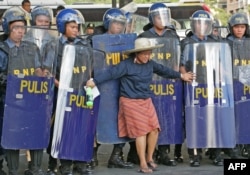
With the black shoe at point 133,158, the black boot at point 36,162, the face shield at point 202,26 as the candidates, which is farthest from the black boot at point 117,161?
the face shield at point 202,26

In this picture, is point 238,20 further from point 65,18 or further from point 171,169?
point 65,18

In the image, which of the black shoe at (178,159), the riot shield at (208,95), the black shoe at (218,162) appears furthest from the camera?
the black shoe at (178,159)

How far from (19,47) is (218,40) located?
8.10ft

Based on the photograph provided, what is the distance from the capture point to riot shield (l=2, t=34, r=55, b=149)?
654 cm

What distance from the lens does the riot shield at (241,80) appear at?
7648 mm

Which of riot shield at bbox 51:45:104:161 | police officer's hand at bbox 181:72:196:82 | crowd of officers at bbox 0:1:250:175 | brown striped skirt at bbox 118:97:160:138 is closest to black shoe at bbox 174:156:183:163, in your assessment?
crowd of officers at bbox 0:1:250:175

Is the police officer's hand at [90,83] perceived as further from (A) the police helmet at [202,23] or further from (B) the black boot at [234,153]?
(B) the black boot at [234,153]

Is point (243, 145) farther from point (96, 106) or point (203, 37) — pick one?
point (96, 106)

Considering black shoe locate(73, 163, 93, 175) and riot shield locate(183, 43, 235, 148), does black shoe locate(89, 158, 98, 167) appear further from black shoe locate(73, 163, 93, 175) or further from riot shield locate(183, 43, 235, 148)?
riot shield locate(183, 43, 235, 148)

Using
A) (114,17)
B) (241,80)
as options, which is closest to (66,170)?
(114,17)

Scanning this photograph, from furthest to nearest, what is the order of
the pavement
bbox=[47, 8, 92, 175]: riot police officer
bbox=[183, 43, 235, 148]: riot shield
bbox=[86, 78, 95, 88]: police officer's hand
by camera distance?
bbox=[183, 43, 235, 148]: riot shield < the pavement < bbox=[47, 8, 92, 175]: riot police officer < bbox=[86, 78, 95, 88]: police officer's hand

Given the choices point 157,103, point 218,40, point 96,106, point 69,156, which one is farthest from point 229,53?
point 69,156

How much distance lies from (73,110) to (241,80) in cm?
218

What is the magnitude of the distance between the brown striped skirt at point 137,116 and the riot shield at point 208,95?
0.49 meters
